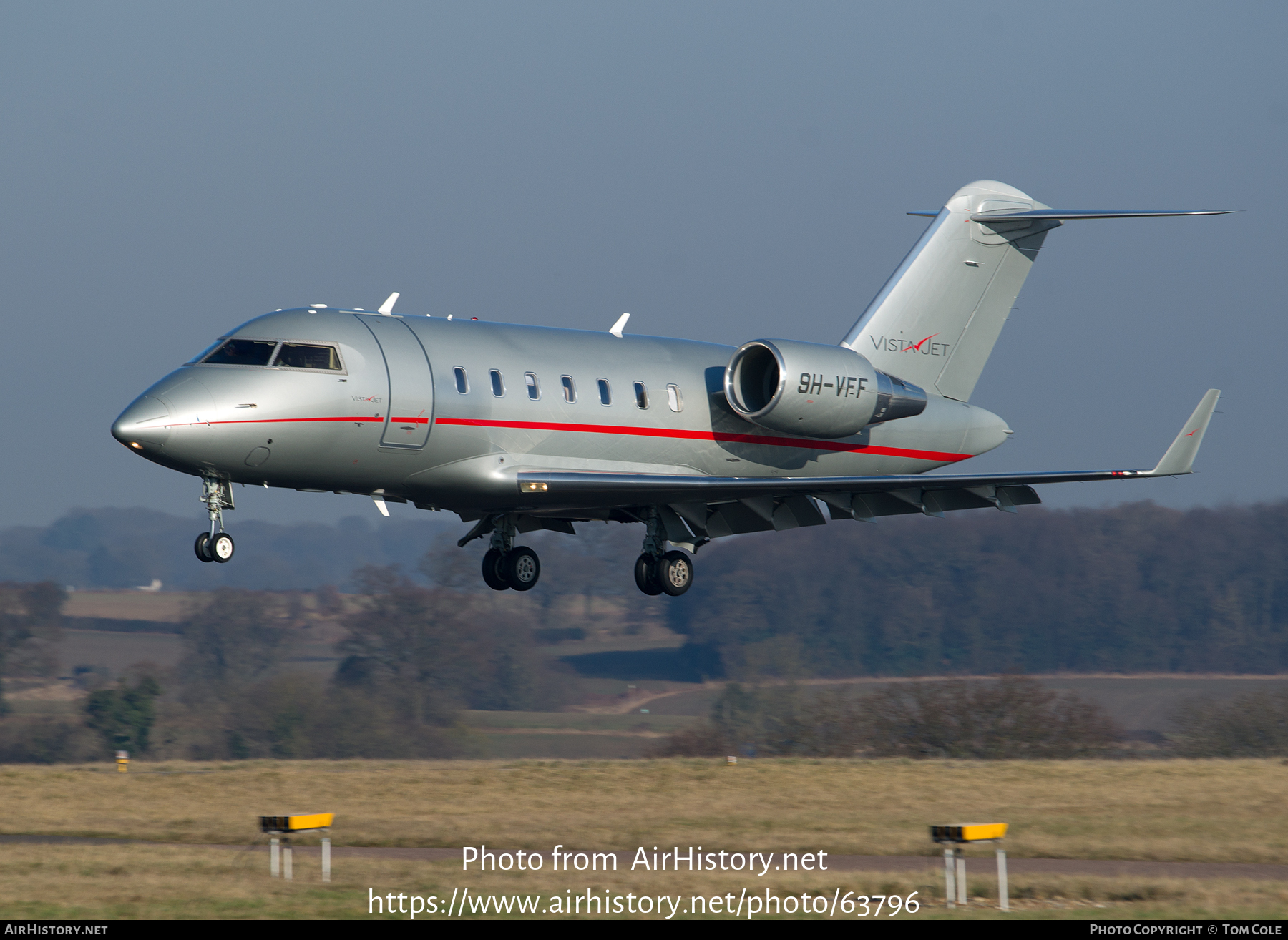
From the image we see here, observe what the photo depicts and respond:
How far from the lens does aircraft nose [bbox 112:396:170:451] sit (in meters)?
18.5

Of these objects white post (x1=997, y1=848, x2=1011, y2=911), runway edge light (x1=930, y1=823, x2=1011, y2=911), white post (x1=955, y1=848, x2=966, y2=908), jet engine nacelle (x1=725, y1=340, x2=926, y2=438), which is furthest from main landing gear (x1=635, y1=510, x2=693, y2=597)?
white post (x1=997, y1=848, x2=1011, y2=911)

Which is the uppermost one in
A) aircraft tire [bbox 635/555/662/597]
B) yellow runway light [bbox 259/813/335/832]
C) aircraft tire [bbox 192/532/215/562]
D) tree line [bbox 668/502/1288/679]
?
tree line [bbox 668/502/1288/679]

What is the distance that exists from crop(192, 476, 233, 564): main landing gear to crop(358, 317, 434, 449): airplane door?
2238 millimetres

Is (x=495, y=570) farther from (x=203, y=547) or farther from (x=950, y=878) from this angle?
(x=950, y=878)

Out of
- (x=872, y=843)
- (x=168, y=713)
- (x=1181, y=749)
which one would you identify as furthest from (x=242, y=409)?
(x=168, y=713)

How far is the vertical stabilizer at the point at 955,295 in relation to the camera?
1049 inches

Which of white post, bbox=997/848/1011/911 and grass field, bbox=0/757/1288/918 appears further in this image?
grass field, bbox=0/757/1288/918

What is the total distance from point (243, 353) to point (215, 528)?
2.37 m

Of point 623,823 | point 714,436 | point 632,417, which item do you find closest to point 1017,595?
point 623,823

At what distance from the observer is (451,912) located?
14930 millimetres

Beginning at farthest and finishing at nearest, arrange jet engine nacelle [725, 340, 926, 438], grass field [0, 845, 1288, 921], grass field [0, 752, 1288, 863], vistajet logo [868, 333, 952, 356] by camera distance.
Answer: vistajet logo [868, 333, 952, 356] → grass field [0, 752, 1288, 863] → jet engine nacelle [725, 340, 926, 438] → grass field [0, 845, 1288, 921]

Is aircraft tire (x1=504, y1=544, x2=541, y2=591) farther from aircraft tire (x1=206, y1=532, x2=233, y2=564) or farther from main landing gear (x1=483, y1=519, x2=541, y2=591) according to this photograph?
aircraft tire (x1=206, y1=532, x2=233, y2=564)
